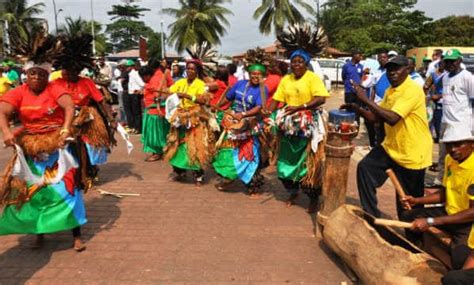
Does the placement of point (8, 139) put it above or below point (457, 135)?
below

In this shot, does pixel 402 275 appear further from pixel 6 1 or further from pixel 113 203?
pixel 6 1

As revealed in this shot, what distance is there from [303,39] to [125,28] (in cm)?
6827

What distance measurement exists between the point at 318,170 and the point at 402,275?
2249 mm

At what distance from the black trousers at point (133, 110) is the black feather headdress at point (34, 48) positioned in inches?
290

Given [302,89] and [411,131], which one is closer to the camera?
[411,131]

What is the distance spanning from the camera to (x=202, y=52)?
7160mm

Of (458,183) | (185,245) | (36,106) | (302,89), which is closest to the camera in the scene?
(458,183)

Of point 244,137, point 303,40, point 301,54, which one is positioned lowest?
point 244,137

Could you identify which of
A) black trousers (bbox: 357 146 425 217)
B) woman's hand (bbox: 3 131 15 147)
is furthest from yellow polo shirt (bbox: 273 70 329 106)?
woman's hand (bbox: 3 131 15 147)

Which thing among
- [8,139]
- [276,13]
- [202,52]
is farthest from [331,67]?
[8,139]

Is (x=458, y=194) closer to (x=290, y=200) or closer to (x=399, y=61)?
(x=399, y=61)

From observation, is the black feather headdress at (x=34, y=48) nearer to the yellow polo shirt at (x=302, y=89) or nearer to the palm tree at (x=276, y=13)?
the yellow polo shirt at (x=302, y=89)

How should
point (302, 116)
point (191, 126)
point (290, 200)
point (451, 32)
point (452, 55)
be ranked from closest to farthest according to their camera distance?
point (302, 116), point (290, 200), point (452, 55), point (191, 126), point (451, 32)

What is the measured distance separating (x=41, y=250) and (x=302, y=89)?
3.33 m
